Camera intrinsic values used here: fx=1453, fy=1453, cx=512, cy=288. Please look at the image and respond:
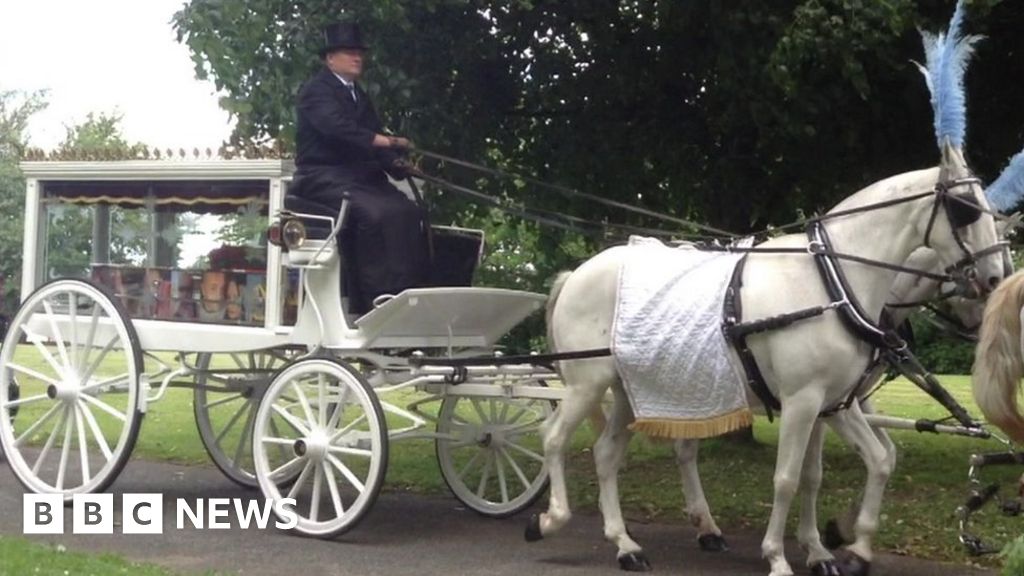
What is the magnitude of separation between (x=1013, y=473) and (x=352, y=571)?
20.1 feet

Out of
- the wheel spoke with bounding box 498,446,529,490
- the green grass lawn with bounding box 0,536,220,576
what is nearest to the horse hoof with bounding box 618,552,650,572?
the wheel spoke with bounding box 498,446,529,490

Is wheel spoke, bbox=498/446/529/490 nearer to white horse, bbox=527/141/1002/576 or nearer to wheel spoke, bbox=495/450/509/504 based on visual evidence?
wheel spoke, bbox=495/450/509/504

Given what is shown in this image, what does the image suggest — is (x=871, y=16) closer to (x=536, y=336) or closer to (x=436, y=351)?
(x=436, y=351)

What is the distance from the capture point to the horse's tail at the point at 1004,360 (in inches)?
262

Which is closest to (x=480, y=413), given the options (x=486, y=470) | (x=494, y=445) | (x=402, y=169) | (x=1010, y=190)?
(x=494, y=445)

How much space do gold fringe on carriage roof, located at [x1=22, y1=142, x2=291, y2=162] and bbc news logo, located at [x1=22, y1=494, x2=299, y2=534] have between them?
233 centimetres

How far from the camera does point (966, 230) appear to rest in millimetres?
7332

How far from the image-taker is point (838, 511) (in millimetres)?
10008

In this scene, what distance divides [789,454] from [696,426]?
1.77 feet

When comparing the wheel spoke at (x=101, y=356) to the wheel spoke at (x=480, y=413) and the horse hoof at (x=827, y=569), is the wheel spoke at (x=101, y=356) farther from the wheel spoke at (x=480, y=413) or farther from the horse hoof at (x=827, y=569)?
the horse hoof at (x=827, y=569)

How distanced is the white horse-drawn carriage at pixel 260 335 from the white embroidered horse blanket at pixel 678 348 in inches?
38.5

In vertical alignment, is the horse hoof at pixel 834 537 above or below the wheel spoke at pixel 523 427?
below

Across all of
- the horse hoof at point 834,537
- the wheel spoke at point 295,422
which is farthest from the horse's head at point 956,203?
the wheel spoke at point 295,422

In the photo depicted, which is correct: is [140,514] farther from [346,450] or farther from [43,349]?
[346,450]
